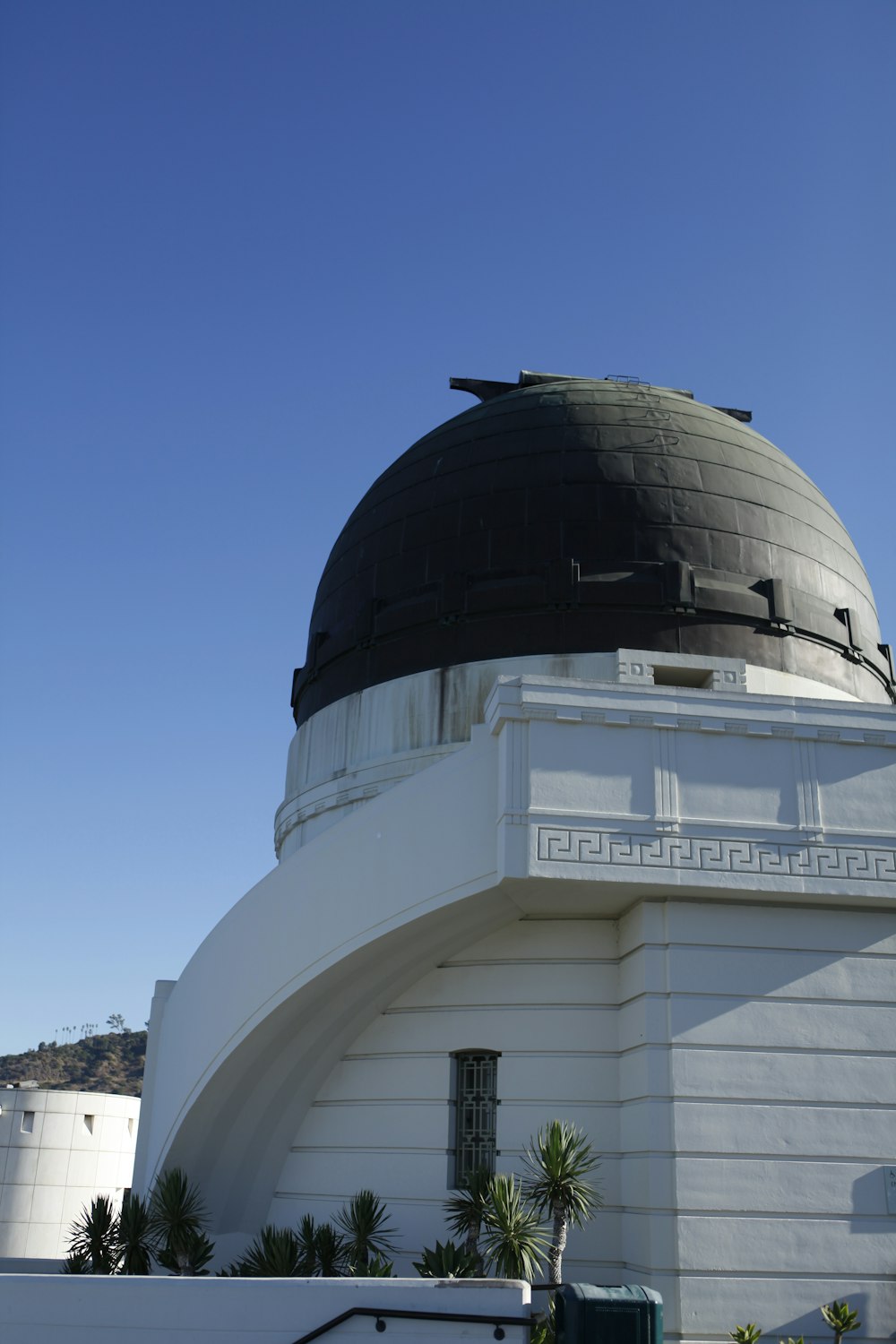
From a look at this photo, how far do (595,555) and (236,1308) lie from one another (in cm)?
986

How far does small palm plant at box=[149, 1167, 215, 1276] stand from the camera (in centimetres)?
1202

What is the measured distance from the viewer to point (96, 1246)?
11.9 meters

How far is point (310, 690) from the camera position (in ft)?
60.0

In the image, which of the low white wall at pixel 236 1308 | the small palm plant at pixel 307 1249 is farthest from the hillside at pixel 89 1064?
the low white wall at pixel 236 1308

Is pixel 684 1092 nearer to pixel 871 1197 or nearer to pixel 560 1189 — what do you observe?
pixel 560 1189

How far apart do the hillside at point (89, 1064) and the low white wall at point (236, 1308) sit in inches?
2492

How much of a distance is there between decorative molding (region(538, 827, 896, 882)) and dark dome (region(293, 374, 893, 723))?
13.3 ft

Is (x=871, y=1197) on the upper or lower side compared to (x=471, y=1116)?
lower

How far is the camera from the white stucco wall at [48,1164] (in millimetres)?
29250

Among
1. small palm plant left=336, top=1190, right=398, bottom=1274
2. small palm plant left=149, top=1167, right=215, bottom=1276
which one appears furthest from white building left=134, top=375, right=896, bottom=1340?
small palm plant left=149, top=1167, right=215, bottom=1276

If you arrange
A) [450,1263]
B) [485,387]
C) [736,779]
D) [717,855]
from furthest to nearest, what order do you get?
[485,387] < [736,779] < [717,855] < [450,1263]

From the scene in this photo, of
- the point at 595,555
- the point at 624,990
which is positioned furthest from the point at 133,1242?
the point at 595,555

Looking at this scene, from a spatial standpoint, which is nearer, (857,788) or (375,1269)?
(375,1269)

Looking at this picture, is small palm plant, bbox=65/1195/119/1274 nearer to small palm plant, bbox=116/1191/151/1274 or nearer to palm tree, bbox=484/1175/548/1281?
Answer: small palm plant, bbox=116/1191/151/1274
